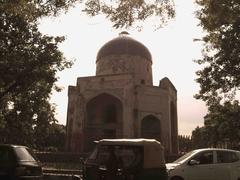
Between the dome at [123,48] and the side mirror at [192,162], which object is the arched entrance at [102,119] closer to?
the dome at [123,48]

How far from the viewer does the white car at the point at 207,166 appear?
34.3 ft

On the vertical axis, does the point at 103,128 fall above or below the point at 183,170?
above

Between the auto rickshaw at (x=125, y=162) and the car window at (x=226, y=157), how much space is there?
3.48 m

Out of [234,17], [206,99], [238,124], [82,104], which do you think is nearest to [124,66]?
[82,104]

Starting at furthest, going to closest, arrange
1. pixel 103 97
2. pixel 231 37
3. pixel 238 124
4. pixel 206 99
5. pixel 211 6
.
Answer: pixel 103 97, pixel 238 124, pixel 206 99, pixel 231 37, pixel 211 6

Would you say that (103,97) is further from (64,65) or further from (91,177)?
(91,177)

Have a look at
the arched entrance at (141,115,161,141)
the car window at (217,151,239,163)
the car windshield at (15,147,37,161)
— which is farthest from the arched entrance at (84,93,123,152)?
the car windshield at (15,147,37,161)

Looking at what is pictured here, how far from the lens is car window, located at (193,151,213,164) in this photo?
10797mm

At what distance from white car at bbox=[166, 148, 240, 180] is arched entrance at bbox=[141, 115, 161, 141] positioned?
22086 millimetres

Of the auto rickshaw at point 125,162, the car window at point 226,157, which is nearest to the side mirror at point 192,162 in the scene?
the car window at point 226,157

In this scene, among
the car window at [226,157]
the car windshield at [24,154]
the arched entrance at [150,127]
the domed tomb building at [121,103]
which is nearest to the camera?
the car windshield at [24,154]

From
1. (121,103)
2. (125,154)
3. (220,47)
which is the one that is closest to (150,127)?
(121,103)

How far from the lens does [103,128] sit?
A: 112 feet

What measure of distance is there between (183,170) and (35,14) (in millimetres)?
6118
